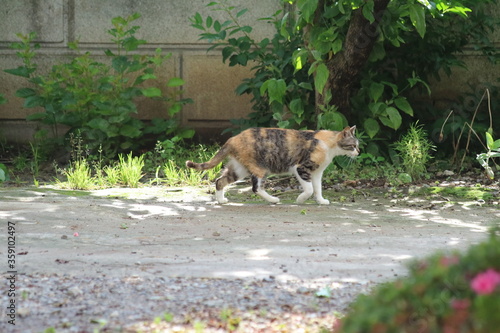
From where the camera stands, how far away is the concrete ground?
13.2 feet

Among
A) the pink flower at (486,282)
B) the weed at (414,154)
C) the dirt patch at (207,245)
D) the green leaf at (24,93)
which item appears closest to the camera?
the pink flower at (486,282)

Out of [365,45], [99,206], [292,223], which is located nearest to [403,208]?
[292,223]

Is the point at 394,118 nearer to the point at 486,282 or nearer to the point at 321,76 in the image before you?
the point at 321,76

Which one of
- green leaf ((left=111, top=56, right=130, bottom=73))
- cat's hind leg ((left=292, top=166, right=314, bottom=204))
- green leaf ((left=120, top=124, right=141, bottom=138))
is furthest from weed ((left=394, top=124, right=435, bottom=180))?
green leaf ((left=111, top=56, right=130, bottom=73))

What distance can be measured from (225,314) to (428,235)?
2.41m

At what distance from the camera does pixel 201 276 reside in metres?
3.81

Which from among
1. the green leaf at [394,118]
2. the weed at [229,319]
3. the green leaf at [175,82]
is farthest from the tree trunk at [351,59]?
the weed at [229,319]

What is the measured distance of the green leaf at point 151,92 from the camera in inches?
363

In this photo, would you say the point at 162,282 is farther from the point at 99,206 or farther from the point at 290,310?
the point at 99,206

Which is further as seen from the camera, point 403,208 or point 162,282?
point 403,208

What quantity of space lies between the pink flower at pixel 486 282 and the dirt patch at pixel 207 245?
4.53 feet

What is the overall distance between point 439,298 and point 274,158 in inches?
187

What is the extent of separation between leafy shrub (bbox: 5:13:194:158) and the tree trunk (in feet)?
7.14

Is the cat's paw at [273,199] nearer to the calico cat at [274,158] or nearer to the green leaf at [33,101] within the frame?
the calico cat at [274,158]
